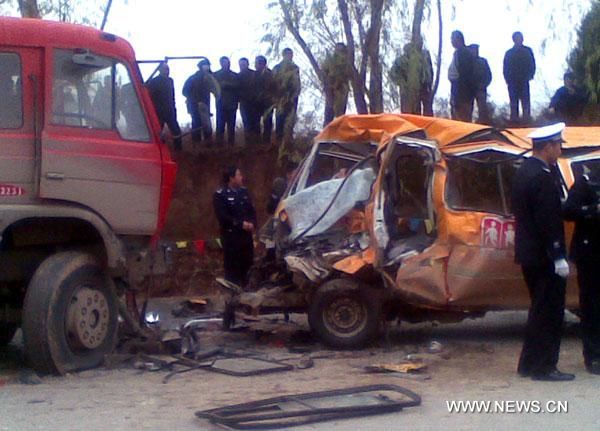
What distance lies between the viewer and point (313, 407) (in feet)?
24.7

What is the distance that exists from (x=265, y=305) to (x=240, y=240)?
2427 mm

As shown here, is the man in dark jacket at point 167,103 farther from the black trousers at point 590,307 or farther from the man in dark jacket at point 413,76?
the black trousers at point 590,307

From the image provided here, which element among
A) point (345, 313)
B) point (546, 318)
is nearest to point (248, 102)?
point (345, 313)

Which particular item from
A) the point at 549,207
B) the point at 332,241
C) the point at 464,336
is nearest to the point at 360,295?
the point at 332,241

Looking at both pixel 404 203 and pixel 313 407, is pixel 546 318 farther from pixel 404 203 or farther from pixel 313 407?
pixel 404 203

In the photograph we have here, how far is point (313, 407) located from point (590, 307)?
2.65 m

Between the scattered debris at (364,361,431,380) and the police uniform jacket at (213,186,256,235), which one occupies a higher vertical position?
the police uniform jacket at (213,186,256,235)

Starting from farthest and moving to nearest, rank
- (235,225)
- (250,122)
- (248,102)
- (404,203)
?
1. (250,122)
2. (248,102)
3. (235,225)
4. (404,203)

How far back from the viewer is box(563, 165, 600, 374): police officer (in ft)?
28.4

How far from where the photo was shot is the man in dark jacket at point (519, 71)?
16.0 metres

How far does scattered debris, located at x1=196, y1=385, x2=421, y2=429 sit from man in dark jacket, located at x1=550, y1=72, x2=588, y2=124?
913cm

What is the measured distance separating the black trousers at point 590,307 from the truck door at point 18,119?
15.1ft

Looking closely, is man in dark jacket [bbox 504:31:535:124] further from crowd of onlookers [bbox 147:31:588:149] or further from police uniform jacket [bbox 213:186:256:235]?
police uniform jacket [bbox 213:186:256:235]

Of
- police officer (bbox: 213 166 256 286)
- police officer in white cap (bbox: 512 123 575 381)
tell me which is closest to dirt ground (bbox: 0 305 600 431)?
police officer in white cap (bbox: 512 123 575 381)
